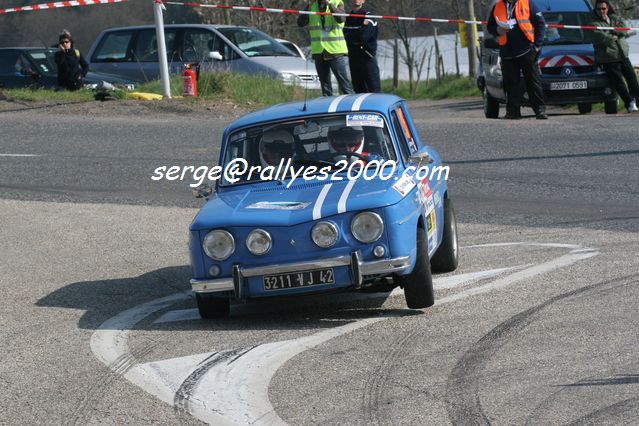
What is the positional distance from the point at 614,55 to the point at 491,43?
6.27ft

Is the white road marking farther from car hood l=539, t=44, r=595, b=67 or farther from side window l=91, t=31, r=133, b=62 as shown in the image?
side window l=91, t=31, r=133, b=62

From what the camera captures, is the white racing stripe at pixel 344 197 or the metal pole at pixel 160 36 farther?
the metal pole at pixel 160 36

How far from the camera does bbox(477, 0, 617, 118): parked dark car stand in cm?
1861

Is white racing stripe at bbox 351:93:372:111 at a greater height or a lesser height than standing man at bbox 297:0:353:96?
greater

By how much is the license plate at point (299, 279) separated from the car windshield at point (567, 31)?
12.5 m

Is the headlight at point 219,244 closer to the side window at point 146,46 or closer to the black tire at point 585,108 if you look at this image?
the black tire at point 585,108

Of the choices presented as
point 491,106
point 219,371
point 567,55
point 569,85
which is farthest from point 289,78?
point 219,371

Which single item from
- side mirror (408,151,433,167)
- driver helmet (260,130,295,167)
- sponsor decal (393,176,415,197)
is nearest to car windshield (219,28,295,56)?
driver helmet (260,130,295,167)

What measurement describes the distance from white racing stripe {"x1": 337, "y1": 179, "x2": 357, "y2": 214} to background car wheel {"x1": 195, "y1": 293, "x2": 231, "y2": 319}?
998 millimetres

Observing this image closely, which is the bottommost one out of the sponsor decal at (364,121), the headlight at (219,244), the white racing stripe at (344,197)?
the headlight at (219,244)

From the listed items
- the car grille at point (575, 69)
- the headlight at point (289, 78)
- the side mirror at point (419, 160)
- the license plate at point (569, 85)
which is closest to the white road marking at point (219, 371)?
the side mirror at point (419, 160)

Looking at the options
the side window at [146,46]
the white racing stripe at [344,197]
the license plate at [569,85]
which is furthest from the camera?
the side window at [146,46]

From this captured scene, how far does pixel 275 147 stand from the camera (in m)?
8.70

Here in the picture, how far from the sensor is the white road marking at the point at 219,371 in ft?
19.3
